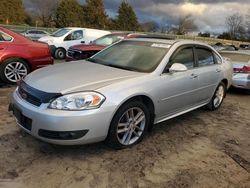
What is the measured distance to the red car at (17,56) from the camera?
7328mm

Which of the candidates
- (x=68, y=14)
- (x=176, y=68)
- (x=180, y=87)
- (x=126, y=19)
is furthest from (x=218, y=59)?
(x=126, y=19)

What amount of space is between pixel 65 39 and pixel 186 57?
10825mm

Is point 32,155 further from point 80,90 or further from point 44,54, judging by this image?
point 44,54

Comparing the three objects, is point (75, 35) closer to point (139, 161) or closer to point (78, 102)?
point (78, 102)

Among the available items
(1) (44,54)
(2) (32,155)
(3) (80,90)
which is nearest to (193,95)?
(3) (80,90)

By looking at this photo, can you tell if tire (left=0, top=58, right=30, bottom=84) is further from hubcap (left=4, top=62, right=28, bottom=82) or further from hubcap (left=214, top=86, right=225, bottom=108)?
hubcap (left=214, top=86, right=225, bottom=108)

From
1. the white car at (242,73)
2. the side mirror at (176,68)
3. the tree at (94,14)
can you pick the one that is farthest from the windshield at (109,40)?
the tree at (94,14)

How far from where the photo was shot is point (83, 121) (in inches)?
145

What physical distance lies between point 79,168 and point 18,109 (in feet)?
3.70

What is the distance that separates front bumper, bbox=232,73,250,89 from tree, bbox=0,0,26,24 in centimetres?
4042

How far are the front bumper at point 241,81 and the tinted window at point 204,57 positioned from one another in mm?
2662

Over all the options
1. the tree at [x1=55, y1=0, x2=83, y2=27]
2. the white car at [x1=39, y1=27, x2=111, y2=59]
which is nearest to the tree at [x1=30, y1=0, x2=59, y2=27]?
the tree at [x1=55, y1=0, x2=83, y2=27]

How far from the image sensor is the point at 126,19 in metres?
58.6

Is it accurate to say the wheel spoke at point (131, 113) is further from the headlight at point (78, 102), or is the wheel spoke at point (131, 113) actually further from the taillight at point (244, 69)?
the taillight at point (244, 69)
